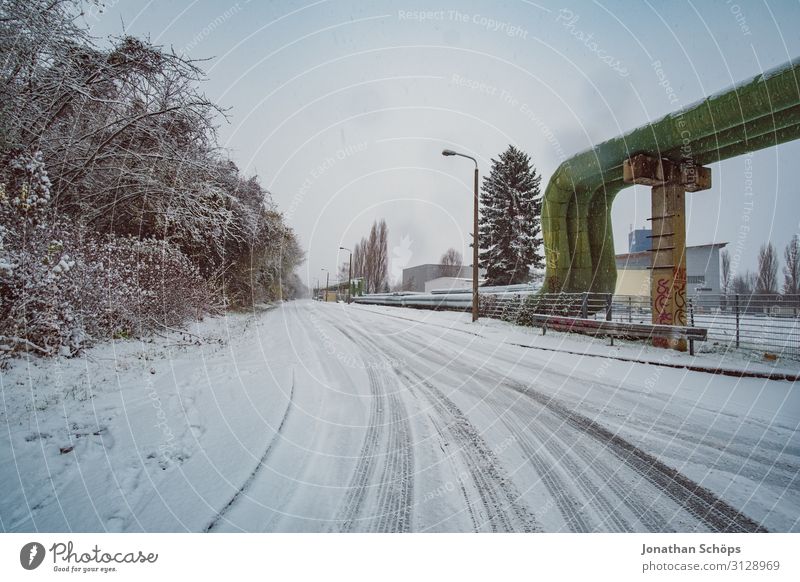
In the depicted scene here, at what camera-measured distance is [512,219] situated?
66.3ft

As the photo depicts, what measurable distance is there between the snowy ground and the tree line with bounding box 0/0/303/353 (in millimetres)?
775

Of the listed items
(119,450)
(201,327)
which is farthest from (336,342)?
(119,450)

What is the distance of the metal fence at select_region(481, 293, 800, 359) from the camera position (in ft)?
20.6

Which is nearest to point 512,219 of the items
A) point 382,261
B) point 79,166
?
point 382,261

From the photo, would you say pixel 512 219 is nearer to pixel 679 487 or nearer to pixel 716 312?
pixel 716 312

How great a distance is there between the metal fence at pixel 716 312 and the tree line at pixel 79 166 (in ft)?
29.6

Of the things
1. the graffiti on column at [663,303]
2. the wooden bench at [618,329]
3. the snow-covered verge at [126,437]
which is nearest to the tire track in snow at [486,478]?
the snow-covered verge at [126,437]

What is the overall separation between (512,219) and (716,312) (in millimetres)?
14165

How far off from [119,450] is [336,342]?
5.27 metres

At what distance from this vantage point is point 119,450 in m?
2.04

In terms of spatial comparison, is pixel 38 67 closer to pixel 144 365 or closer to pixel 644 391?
pixel 144 365

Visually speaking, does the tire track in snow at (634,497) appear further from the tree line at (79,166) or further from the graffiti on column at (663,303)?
the graffiti on column at (663,303)

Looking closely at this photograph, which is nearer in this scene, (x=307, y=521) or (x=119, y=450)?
(x=307, y=521)

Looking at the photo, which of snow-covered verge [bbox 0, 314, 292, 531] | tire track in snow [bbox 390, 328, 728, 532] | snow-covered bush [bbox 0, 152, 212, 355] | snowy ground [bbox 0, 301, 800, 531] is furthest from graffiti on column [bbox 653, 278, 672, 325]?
snow-covered bush [bbox 0, 152, 212, 355]
